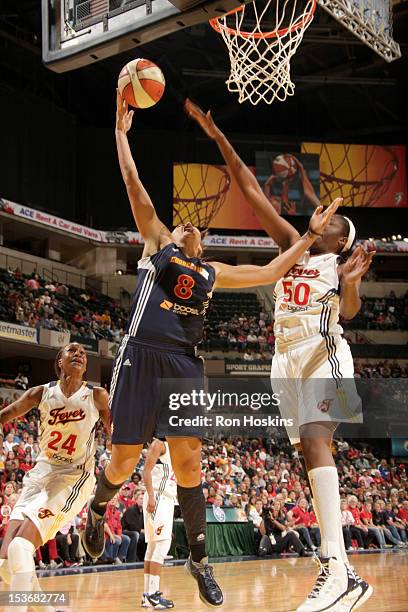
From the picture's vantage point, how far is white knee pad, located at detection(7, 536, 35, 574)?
5094 mm

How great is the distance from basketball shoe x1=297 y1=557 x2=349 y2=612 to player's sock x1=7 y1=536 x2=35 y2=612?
1.91m

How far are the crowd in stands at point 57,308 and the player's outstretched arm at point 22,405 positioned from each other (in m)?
16.2

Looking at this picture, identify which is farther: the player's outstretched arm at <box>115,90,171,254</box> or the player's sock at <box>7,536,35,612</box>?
the player's sock at <box>7,536,35,612</box>

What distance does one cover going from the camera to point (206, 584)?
481cm

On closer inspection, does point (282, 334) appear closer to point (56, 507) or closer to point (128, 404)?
point (128, 404)

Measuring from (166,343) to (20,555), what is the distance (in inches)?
70.1

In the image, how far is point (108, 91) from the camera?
3045cm

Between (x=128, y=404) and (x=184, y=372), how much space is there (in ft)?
1.31

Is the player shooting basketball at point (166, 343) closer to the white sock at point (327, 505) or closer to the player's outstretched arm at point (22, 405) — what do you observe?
the white sock at point (327, 505)

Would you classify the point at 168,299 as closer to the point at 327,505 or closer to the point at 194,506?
the point at 194,506

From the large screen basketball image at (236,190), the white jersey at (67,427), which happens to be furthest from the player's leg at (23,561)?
the large screen basketball image at (236,190)

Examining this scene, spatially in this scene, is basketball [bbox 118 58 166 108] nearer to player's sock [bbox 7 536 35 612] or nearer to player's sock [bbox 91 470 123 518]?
player's sock [bbox 91 470 123 518]

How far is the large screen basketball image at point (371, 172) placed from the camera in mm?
30641

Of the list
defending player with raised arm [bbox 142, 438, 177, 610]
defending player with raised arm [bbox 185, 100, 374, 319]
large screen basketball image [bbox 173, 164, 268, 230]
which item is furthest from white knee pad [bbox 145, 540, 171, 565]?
large screen basketball image [bbox 173, 164, 268, 230]
